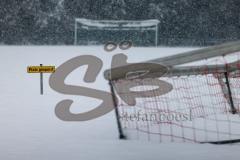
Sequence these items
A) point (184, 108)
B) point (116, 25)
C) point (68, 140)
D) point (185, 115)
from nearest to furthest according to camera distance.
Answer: point (68, 140), point (185, 115), point (184, 108), point (116, 25)

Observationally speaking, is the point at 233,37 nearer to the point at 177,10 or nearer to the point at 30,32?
the point at 177,10

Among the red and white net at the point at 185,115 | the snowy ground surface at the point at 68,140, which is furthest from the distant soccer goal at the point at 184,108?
the snowy ground surface at the point at 68,140

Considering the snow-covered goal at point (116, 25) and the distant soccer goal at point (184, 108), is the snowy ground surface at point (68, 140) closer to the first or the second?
the distant soccer goal at point (184, 108)

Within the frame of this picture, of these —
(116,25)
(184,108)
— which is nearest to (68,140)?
(184,108)

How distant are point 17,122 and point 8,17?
13.8 m

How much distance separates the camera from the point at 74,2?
58.7 feet

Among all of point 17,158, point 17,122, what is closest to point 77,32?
point 17,122

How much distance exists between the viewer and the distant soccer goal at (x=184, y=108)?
3191 millimetres

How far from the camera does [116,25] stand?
1686cm

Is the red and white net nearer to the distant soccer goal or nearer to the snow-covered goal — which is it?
the distant soccer goal

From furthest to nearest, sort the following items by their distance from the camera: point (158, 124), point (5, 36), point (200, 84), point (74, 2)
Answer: point (74, 2) < point (5, 36) < point (200, 84) < point (158, 124)

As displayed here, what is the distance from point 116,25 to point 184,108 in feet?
41.7

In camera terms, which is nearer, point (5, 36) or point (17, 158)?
point (17, 158)

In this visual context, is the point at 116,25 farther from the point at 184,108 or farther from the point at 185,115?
the point at 185,115
